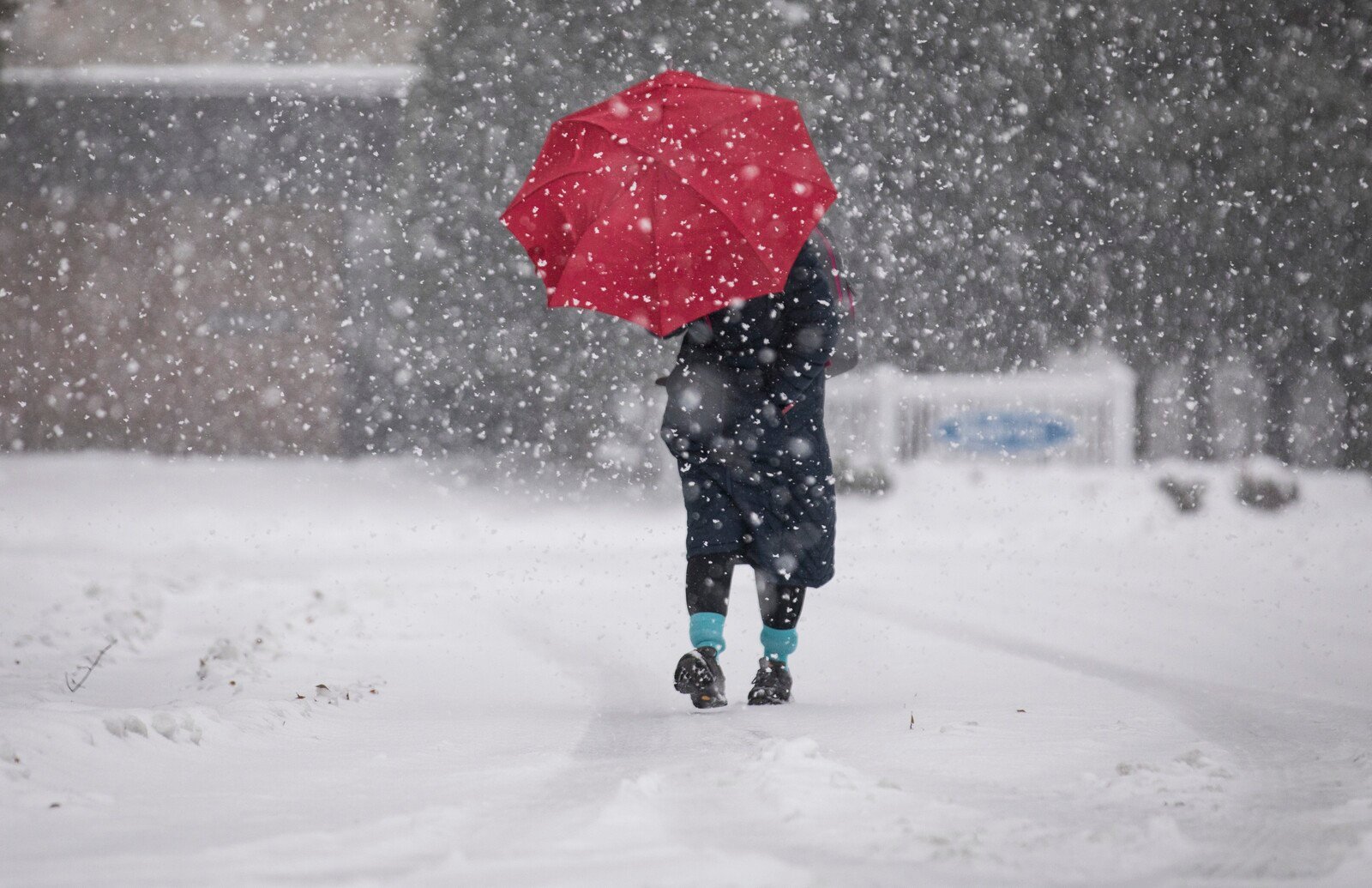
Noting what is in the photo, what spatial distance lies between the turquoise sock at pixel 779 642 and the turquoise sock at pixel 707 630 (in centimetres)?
16

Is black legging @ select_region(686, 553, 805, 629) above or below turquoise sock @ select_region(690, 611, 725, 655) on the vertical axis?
above

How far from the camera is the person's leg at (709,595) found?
3197mm

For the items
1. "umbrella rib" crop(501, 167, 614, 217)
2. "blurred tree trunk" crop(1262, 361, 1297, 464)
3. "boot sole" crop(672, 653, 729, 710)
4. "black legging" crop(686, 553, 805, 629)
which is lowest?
"blurred tree trunk" crop(1262, 361, 1297, 464)

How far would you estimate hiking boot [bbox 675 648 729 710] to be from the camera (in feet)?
10.1

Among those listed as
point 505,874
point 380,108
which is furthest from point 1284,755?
point 380,108

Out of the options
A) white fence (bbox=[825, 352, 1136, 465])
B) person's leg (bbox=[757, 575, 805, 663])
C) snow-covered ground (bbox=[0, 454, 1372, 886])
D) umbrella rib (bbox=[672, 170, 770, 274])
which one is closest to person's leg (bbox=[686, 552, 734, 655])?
person's leg (bbox=[757, 575, 805, 663])

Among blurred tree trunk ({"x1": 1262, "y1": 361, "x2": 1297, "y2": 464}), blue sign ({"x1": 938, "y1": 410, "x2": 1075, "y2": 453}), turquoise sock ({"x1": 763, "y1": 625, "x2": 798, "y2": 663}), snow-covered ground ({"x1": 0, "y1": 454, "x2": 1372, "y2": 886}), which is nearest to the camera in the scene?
snow-covered ground ({"x1": 0, "y1": 454, "x2": 1372, "y2": 886})

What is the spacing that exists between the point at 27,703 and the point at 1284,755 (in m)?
3.01

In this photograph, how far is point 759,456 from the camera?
319cm

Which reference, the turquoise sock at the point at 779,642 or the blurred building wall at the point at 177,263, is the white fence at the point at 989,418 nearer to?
the blurred building wall at the point at 177,263

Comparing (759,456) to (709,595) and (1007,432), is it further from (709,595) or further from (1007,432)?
(1007,432)

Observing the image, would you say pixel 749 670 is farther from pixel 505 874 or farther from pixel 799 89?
pixel 799 89

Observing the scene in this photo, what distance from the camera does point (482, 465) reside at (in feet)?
40.2

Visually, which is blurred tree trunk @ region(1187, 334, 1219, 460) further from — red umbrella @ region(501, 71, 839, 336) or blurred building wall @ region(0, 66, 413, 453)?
red umbrella @ region(501, 71, 839, 336)
